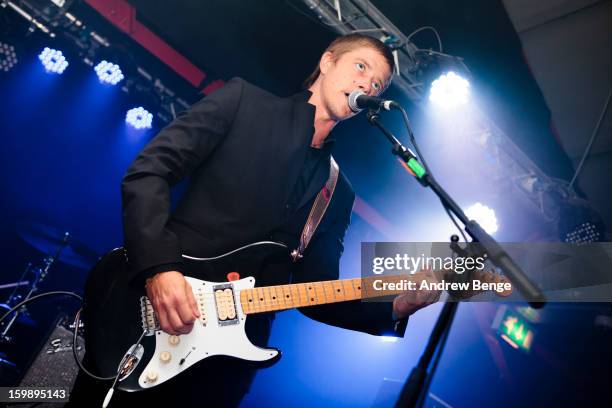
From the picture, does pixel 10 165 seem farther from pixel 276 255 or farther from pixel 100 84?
pixel 276 255

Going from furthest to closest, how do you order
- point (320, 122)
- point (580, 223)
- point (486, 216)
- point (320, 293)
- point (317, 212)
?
point (486, 216) → point (580, 223) → point (320, 122) → point (317, 212) → point (320, 293)

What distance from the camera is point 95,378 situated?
1525mm

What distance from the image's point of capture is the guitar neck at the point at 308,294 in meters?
1.87

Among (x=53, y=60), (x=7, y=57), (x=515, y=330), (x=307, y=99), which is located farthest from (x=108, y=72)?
(x=515, y=330)

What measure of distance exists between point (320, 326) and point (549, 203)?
3972 mm

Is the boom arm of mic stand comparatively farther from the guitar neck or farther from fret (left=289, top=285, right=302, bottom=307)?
fret (left=289, top=285, right=302, bottom=307)

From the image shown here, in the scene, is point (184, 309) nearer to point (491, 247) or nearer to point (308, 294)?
point (308, 294)

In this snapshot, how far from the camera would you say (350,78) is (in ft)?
8.31

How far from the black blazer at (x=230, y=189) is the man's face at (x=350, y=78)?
0.68ft

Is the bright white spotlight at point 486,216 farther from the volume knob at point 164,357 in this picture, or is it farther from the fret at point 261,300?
the volume knob at point 164,357

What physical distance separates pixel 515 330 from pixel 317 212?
5.72 m

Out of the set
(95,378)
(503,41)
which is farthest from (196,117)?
(503,41)

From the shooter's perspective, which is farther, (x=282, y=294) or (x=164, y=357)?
(x=282, y=294)

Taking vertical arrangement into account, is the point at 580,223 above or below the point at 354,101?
above
